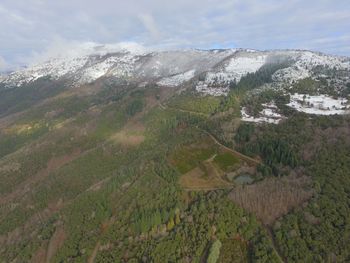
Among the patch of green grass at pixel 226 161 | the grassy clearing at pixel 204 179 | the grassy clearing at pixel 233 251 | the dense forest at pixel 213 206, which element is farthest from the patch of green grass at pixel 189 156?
the grassy clearing at pixel 233 251

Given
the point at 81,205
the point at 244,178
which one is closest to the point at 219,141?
the point at 244,178

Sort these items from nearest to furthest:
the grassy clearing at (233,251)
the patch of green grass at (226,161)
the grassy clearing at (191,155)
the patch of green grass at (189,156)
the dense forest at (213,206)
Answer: the grassy clearing at (233,251) → the dense forest at (213,206) → the patch of green grass at (226,161) → the patch of green grass at (189,156) → the grassy clearing at (191,155)

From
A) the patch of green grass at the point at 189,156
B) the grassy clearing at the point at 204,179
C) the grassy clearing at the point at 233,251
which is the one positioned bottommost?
the grassy clearing at the point at 233,251

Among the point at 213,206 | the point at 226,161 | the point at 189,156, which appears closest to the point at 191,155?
the point at 189,156

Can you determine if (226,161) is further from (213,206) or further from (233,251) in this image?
(233,251)

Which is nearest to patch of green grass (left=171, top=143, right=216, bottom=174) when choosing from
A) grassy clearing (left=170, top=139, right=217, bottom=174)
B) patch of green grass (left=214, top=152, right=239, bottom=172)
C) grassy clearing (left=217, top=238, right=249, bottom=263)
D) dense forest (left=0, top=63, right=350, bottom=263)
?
grassy clearing (left=170, top=139, right=217, bottom=174)

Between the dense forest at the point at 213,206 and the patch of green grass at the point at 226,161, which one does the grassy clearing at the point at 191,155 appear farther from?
the patch of green grass at the point at 226,161

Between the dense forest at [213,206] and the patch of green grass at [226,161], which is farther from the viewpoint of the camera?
the patch of green grass at [226,161]

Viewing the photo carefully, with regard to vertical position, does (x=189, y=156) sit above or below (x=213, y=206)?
above

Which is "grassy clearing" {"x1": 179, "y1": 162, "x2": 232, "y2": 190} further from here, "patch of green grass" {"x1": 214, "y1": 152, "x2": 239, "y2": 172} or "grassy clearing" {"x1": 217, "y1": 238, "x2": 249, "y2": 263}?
"grassy clearing" {"x1": 217, "y1": 238, "x2": 249, "y2": 263}
